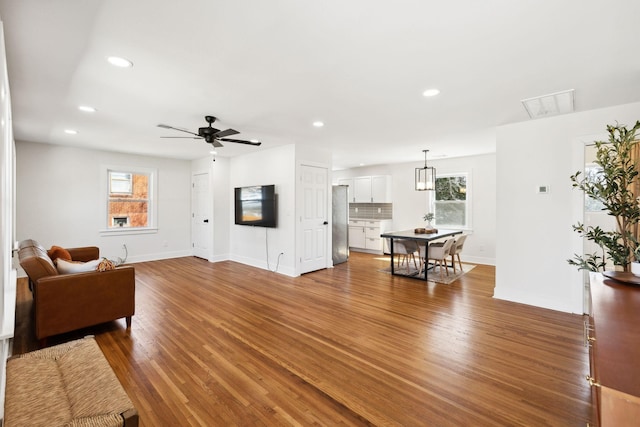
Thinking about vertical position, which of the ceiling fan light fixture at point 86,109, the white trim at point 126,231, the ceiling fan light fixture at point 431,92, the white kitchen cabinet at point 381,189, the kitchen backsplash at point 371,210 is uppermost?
the ceiling fan light fixture at point 86,109

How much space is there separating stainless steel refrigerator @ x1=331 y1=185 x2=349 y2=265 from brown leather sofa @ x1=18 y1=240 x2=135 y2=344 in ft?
13.5

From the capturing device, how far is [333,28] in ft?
6.28

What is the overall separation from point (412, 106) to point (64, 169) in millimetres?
6552

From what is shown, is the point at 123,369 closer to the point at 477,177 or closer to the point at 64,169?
the point at 64,169

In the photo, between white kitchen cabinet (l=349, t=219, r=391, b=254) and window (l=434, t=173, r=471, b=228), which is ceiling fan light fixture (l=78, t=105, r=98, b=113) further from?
window (l=434, t=173, r=471, b=228)

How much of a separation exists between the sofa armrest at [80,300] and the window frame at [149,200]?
3902 mm

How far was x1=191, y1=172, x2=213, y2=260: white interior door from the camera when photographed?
6.99 m

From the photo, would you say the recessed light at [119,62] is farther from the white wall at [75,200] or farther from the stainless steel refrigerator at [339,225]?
the white wall at [75,200]

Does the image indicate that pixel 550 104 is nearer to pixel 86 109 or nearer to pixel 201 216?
pixel 86 109

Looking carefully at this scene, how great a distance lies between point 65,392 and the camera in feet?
4.44

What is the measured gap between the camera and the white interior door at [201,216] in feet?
22.9

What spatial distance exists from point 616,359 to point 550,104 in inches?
127

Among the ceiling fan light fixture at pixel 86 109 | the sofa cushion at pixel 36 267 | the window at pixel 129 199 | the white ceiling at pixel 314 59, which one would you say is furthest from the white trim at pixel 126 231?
the sofa cushion at pixel 36 267

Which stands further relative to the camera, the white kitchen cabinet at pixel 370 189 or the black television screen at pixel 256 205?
the white kitchen cabinet at pixel 370 189
